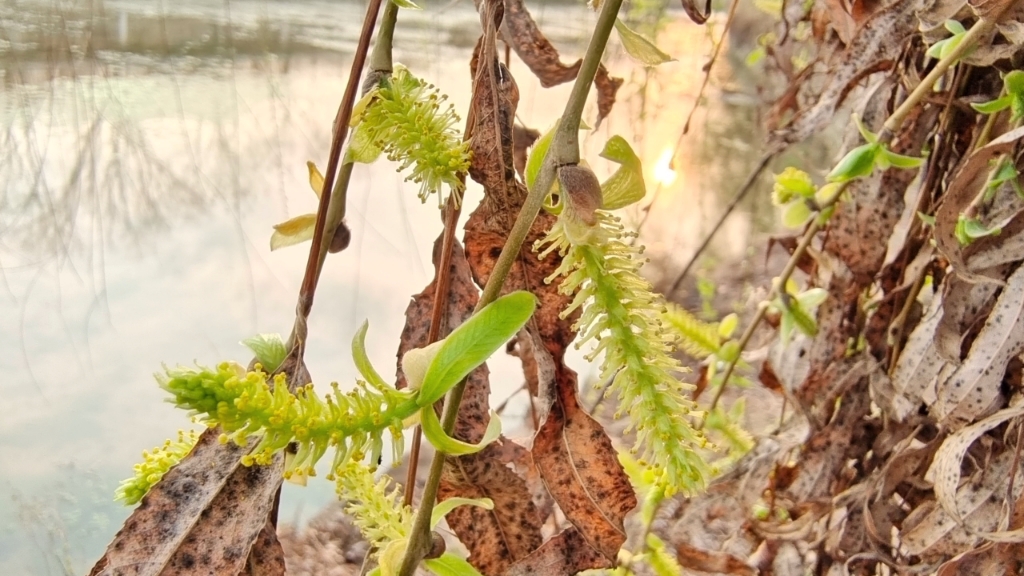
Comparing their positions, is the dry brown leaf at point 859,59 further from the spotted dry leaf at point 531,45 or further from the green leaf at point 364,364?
the green leaf at point 364,364

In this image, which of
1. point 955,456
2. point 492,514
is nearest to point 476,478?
point 492,514

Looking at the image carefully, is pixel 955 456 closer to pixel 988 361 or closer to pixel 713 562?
pixel 988 361

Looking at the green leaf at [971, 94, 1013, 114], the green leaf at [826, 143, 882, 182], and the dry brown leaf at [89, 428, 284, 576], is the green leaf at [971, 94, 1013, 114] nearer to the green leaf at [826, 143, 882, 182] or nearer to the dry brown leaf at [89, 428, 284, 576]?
the green leaf at [826, 143, 882, 182]

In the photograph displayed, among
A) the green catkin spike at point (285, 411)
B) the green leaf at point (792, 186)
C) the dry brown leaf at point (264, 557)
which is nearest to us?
the green catkin spike at point (285, 411)

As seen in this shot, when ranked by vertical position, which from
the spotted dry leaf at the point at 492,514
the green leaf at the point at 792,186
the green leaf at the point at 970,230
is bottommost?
the spotted dry leaf at the point at 492,514

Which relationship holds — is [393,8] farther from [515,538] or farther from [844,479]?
[844,479]

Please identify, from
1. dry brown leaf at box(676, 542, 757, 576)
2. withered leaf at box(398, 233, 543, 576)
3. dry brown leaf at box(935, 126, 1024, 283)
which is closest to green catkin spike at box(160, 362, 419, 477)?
withered leaf at box(398, 233, 543, 576)

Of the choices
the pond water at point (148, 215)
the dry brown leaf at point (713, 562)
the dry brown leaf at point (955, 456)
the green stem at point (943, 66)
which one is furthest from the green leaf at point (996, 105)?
the pond water at point (148, 215)

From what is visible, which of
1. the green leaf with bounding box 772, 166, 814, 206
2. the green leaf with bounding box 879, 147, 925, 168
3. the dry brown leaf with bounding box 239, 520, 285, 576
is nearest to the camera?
the dry brown leaf with bounding box 239, 520, 285, 576
